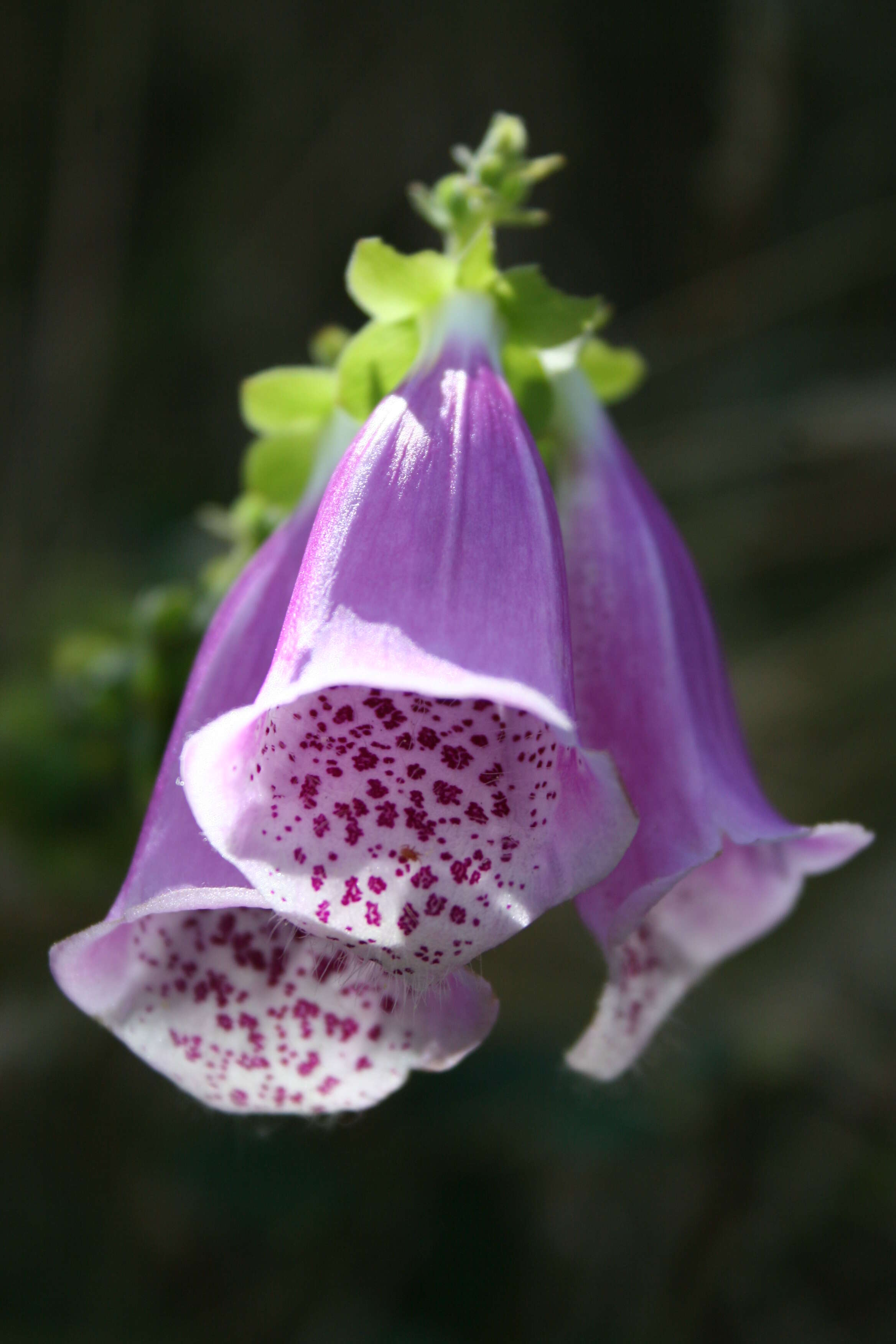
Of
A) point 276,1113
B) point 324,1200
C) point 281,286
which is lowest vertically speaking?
point 324,1200

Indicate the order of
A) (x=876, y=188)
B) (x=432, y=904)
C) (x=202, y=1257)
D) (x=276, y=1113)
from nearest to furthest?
1. (x=432, y=904)
2. (x=276, y=1113)
3. (x=202, y=1257)
4. (x=876, y=188)

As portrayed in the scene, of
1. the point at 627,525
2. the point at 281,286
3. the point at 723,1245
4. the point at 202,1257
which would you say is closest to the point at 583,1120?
the point at 723,1245

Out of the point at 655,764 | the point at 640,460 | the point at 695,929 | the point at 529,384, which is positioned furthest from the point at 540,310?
the point at 640,460

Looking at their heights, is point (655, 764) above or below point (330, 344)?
below

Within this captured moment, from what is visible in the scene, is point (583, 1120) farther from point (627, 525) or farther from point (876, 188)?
point (876, 188)

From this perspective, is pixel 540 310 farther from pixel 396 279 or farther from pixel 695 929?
pixel 695 929

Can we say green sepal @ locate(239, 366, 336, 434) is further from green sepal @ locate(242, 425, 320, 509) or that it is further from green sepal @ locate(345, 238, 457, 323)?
green sepal @ locate(345, 238, 457, 323)

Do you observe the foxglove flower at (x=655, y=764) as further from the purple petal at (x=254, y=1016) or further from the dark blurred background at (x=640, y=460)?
the dark blurred background at (x=640, y=460)

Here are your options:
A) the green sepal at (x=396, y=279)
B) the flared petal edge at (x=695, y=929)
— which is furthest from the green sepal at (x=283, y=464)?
the flared petal edge at (x=695, y=929)
